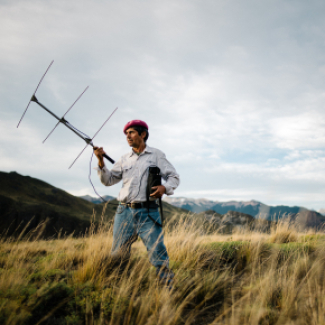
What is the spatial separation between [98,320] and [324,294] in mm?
2080

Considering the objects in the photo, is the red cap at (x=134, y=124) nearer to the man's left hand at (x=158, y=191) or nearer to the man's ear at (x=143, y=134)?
the man's ear at (x=143, y=134)

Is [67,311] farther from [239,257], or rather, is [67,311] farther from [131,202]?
[239,257]

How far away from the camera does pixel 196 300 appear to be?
246 centimetres

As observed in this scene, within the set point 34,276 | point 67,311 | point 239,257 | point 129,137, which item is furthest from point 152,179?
point 239,257

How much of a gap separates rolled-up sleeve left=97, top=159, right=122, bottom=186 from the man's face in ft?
1.03

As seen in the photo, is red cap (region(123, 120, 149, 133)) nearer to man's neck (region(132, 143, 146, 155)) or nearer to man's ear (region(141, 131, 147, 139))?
man's ear (region(141, 131, 147, 139))

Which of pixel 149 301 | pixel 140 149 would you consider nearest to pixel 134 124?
pixel 140 149

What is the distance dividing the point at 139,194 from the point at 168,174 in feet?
→ 1.47

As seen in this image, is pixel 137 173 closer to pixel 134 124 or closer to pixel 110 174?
pixel 110 174

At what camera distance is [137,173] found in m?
2.85

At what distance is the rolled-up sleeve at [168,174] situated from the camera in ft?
8.98

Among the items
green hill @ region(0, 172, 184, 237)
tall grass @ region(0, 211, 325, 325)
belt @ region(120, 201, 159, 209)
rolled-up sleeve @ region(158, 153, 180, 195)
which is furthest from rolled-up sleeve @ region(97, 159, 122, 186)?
green hill @ region(0, 172, 184, 237)

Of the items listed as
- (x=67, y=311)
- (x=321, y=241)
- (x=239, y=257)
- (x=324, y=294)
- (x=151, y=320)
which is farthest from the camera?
(x=321, y=241)

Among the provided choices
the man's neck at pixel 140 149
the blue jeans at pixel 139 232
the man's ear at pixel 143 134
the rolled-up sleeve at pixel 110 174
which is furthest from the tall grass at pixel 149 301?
the man's ear at pixel 143 134
